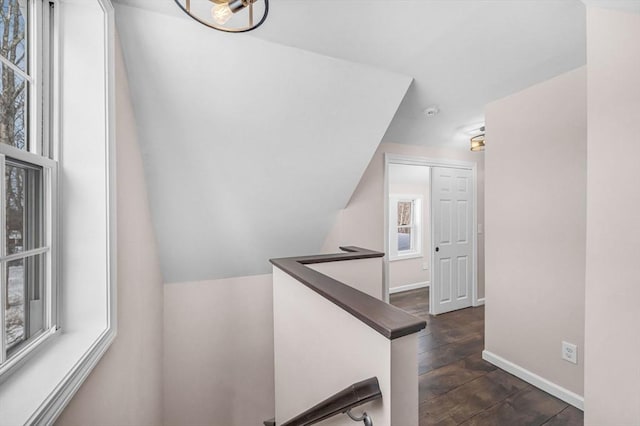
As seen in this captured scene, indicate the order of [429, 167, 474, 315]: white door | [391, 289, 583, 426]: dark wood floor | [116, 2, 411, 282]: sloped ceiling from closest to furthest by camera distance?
[116, 2, 411, 282]: sloped ceiling → [391, 289, 583, 426]: dark wood floor → [429, 167, 474, 315]: white door

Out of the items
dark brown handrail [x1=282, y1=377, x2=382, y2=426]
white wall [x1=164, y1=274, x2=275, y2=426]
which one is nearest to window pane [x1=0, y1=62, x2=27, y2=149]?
dark brown handrail [x1=282, y1=377, x2=382, y2=426]

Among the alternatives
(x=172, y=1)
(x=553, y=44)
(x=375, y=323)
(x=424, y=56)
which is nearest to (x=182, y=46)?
(x=172, y=1)

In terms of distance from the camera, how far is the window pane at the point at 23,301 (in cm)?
88

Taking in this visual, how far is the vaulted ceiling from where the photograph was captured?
1.48 meters

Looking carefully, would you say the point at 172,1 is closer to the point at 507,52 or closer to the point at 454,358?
the point at 507,52

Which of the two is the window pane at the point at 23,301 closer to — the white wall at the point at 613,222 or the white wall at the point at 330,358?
the white wall at the point at 330,358

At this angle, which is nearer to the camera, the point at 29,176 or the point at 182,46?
the point at 29,176

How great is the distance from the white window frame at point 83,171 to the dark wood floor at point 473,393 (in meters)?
2.11

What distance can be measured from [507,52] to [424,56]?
56cm

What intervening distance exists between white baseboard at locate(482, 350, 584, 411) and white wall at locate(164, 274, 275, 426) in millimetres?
2175

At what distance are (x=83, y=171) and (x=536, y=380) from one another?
3369 mm

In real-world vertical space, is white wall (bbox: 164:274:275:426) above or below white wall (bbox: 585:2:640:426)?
below

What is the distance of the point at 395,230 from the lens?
512 cm

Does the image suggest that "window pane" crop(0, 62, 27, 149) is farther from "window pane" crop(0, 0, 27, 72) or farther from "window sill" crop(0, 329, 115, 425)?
"window sill" crop(0, 329, 115, 425)
